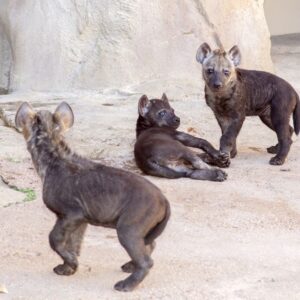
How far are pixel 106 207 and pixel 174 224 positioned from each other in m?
1.46

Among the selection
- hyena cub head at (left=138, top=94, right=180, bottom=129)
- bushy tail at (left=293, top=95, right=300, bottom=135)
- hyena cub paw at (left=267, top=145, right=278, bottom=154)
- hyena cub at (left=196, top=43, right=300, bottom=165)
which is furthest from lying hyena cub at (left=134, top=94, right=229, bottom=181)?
bushy tail at (left=293, top=95, right=300, bottom=135)

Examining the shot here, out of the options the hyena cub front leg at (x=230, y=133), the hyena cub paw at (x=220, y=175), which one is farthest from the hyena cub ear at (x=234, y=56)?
the hyena cub paw at (x=220, y=175)

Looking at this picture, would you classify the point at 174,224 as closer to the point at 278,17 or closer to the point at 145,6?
the point at 145,6

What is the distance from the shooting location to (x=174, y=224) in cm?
612

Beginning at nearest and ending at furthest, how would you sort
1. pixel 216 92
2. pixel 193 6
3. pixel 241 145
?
A: pixel 216 92
pixel 241 145
pixel 193 6

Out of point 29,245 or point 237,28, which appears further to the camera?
point 237,28

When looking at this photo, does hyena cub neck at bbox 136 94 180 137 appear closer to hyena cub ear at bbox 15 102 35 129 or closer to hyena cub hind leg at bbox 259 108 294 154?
hyena cub hind leg at bbox 259 108 294 154

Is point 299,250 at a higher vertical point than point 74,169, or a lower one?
lower

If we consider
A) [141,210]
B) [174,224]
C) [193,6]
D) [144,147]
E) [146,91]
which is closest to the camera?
[141,210]

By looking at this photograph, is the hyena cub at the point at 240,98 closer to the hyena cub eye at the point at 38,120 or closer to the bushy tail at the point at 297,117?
the bushy tail at the point at 297,117

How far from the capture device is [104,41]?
1108cm

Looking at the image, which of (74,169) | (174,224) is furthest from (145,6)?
(74,169)

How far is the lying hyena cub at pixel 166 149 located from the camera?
7.60 metres

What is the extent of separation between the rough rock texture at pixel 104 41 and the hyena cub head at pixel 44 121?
19.4 feet
